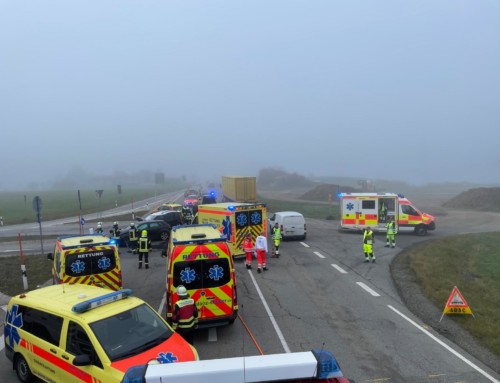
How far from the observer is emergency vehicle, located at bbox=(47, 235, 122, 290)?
1202 centimetres

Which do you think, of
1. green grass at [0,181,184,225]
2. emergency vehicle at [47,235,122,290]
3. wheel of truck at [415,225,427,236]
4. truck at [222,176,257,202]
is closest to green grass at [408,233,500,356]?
wheel of truck at [415,225,427,236]

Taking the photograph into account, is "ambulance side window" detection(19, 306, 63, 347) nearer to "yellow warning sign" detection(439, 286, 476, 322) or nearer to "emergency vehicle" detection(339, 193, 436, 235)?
"yellow warning sign" detection(439, 286, 476, 322)

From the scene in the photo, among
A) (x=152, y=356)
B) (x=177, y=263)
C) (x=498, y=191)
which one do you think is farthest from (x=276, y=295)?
(x=498, y=191)

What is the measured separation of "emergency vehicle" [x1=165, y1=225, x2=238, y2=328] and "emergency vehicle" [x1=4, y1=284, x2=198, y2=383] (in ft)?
7.57

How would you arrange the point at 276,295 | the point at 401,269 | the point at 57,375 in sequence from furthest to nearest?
the point at 401,269
the point at 276,295
the point at 57,375

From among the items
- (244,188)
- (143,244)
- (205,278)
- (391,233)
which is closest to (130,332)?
(205,278)

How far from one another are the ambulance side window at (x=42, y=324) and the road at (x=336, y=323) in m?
1.55

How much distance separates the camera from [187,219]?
29469mm

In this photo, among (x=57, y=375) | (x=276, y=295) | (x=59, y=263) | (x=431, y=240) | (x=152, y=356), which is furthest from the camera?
(x=431, y=240)

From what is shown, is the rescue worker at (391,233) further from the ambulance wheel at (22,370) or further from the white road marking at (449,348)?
the ambulance wheel at (22,370)

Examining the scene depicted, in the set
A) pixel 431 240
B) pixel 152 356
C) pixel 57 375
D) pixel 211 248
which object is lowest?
pixel 431 240

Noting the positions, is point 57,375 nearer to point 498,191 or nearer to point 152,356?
point 152,356

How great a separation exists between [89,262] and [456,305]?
10.9 metres

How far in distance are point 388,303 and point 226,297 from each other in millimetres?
5675
